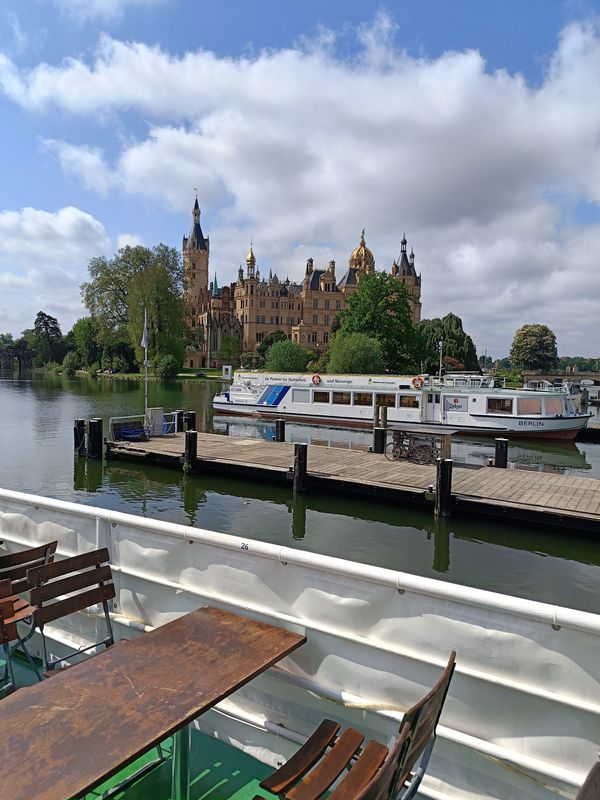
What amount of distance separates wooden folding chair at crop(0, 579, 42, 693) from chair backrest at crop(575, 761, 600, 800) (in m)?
3.59

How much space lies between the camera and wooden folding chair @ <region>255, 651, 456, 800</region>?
2.39m

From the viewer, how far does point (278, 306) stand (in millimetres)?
128250

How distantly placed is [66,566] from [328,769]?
7.94ft

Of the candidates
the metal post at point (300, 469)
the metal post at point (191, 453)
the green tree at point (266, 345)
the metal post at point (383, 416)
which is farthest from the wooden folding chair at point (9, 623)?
the green tree at point (266, 345)

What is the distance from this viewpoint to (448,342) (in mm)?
91750

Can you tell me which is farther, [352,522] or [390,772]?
[352,522]

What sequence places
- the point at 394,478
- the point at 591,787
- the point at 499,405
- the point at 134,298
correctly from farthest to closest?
the point at 134,298 → the point at 499,405 → the point at 394,478 → the point at 591,787

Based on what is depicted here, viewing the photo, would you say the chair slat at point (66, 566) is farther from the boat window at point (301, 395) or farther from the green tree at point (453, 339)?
the green tree at point (453, 339)

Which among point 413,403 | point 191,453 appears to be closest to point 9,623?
point 191,453

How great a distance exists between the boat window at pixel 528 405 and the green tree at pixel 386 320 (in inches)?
1277

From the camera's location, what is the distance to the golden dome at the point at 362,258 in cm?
12825

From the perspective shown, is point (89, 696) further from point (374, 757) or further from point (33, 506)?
point (33, 506)

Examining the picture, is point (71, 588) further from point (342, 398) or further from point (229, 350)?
point (229, 350)

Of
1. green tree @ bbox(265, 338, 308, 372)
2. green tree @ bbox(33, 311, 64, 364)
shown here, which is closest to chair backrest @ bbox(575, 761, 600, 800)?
green tree @ bbox(265, 338, 308, 372)
